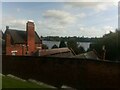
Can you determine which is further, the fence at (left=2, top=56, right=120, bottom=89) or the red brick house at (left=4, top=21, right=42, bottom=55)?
the red brick house at (left=4, top=21, right=42, bottom=55)

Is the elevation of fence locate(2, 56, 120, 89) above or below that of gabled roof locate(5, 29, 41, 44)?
below

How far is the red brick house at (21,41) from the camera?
35.7 metres

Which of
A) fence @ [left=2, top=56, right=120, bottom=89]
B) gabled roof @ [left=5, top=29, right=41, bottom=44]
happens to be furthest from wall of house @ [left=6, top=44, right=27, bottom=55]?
fence @ [left=2, top=56, right=120, bottom=89]

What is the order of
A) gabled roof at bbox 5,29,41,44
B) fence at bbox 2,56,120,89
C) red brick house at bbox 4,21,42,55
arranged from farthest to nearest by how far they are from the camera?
gabled roof at bbox 5,29,41,44
red brick house at bbox 4,21,42,55
fence at bbox 2,56,120,89

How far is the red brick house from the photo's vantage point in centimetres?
3570

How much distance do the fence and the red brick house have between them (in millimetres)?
14211

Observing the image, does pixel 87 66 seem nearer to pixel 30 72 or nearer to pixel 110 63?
pixel 110 63

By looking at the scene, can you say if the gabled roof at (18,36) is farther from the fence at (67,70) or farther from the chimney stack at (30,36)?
the fence at (67,70)

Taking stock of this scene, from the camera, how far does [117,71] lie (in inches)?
550

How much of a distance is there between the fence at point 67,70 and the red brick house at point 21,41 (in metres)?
14.2

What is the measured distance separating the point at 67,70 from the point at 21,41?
2256 centimetres

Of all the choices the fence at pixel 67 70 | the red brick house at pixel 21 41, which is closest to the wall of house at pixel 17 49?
the red brick house at pixel 21 41

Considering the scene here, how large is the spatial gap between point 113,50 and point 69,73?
24577 mm

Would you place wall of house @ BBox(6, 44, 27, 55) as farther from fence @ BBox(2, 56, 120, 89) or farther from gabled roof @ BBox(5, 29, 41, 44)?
fence @ BBox(2, 56, 120, 89)
